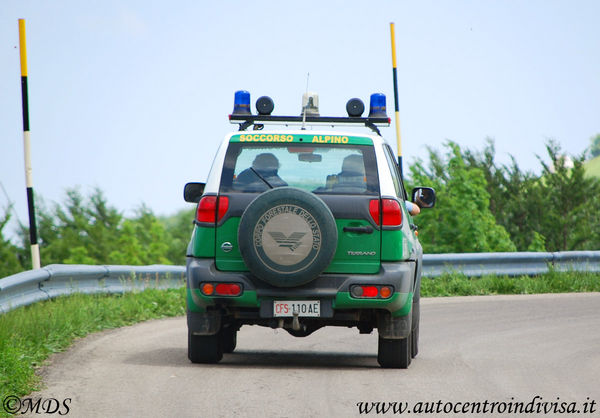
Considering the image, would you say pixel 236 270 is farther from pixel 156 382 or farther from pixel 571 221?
pixel 571 221

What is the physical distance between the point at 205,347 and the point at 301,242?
153cm

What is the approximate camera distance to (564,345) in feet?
34.6

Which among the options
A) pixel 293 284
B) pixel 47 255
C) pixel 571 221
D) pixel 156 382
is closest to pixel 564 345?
pixel 293 284

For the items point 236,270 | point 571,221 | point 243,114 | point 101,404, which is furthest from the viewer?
point 571,221

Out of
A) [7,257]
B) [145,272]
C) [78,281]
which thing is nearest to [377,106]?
[78,281]

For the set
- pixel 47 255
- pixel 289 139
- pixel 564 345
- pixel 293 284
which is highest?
pixel 289 139

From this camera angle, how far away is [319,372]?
8.58 meters

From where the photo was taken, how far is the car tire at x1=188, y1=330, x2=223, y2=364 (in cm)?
906

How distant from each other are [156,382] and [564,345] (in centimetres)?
460

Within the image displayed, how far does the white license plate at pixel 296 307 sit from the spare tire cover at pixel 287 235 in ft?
0.98

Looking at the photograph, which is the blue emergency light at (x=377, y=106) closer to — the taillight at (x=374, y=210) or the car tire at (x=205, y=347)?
the taillight at (x=374, y=210)

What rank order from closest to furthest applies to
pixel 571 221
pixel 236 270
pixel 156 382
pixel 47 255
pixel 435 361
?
pixel 156 382, pixel 236 270, pixel 435 361, pixel 571 221, pixel 47 255

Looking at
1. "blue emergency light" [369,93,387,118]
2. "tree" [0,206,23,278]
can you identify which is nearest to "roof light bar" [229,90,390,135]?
"blue emergency light" [369,93,387,118]

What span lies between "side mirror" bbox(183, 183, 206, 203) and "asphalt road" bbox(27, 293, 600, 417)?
1.49 m
